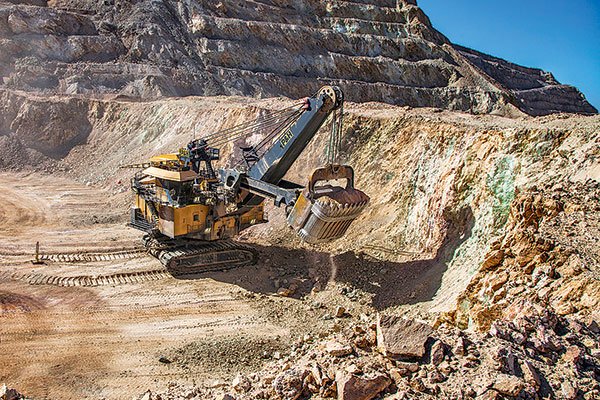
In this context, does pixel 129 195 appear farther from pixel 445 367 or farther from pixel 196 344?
pixel 445 367

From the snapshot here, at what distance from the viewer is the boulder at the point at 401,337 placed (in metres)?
5.42

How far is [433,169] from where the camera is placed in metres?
12.6

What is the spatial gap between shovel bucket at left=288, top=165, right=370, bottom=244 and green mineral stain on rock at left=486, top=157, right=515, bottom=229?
2.46m

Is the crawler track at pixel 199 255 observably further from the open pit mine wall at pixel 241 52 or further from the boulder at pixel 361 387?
the open pit mine wall at pixel 241 52

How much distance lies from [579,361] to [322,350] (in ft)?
8.49

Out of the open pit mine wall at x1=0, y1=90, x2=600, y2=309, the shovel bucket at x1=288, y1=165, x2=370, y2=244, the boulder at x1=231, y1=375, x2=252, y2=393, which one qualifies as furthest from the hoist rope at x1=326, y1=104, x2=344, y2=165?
the boulder at x1=231, y1=375, x2=252, y2=393

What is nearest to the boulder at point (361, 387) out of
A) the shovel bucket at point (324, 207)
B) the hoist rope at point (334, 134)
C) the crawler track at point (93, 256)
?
the shovel bucket at point (324, 207)

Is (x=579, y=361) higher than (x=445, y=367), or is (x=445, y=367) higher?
(x=579, y=361)

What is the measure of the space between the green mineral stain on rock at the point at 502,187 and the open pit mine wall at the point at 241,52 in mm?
23591

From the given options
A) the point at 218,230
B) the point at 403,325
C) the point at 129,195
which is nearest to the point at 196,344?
the point at 218,230

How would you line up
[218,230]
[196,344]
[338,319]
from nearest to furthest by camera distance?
[196,344]
[338,319]
[218,230]

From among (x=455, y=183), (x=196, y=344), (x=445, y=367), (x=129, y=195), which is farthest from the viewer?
(x=129, y=195)

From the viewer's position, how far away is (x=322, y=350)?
19.5ft

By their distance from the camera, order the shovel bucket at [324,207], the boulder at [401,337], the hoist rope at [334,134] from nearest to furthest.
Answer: the boulder at [401,337]
the shovel bucket at [324,207]
the hoist rope at [334,134]
